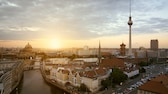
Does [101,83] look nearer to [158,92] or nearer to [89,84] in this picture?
[89,84]

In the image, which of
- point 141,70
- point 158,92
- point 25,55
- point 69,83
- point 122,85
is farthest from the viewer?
point 25,55

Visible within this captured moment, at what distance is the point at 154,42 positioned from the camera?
75.6 metres

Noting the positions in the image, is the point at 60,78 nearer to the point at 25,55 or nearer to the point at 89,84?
the point at 89,84

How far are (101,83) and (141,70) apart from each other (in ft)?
36.3

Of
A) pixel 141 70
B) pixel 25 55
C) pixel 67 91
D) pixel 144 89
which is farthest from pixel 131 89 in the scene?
pixel 25 55

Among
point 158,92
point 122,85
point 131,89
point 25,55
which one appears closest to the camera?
point 158,92

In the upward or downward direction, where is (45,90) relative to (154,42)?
downward

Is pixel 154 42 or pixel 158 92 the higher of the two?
pixel 154 42

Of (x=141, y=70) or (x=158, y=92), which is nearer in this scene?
(x=158, y=92)

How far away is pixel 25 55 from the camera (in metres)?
48.1

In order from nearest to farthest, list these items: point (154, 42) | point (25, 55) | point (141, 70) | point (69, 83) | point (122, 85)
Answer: point (122, 85)
point (69, 83)
point (141, 70)
point (25, 55)
point (154, 42)

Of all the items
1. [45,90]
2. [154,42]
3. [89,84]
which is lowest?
[45,90]

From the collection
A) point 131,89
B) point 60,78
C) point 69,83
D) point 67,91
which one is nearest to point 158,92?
point 131,89

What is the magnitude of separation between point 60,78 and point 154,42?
2570 inches
